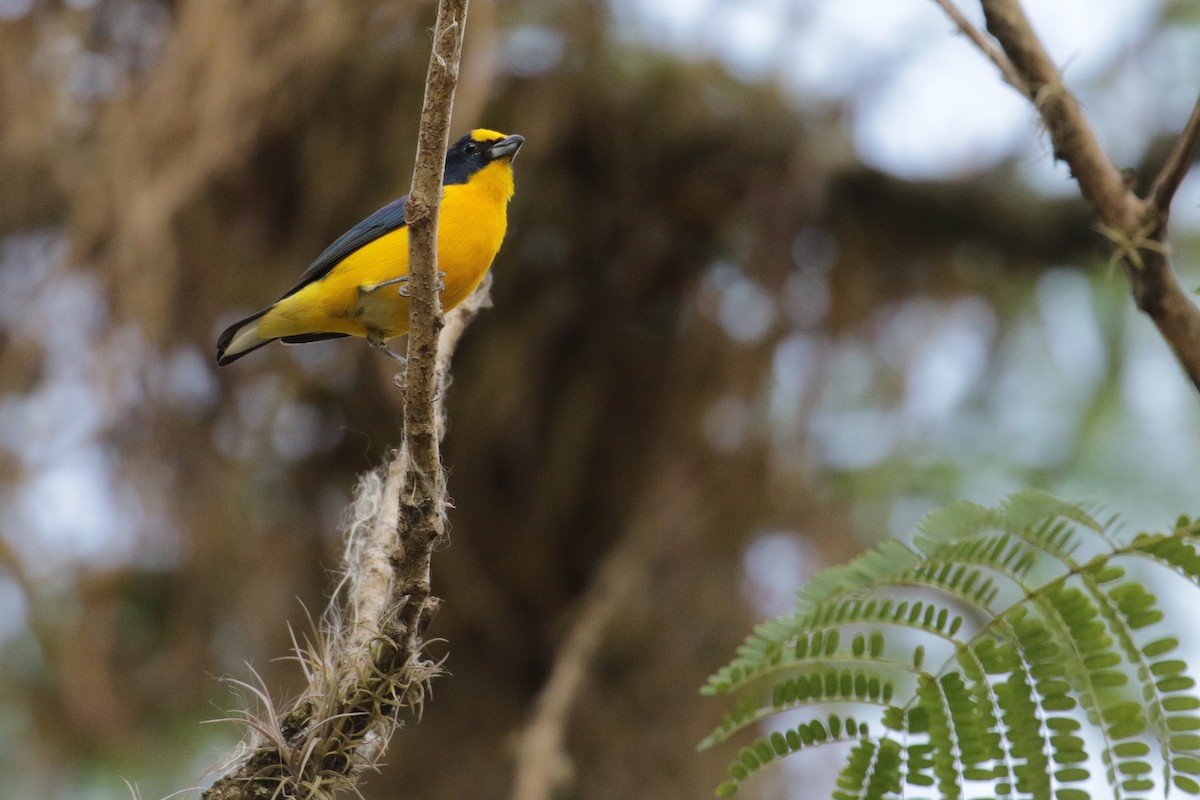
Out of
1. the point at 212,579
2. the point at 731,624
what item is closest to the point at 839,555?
the point at 731,624

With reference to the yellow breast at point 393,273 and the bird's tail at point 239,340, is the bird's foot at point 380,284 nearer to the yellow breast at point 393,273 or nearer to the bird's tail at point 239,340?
the yellow breast at point 393,273

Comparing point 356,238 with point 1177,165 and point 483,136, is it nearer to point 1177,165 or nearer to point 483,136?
point 483,136

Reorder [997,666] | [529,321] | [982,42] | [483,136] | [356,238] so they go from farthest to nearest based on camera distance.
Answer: [529,321]
[483,136]
[356,238]
[982,42]
[997,666]

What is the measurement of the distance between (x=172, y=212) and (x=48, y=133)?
2.85 feet

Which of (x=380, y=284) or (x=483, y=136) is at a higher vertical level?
(x=483, y=136)

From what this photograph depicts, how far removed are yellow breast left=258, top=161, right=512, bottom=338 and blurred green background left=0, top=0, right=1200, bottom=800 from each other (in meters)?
A: 1.11

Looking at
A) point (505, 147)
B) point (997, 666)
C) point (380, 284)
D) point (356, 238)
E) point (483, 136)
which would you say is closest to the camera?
point (997, 666)

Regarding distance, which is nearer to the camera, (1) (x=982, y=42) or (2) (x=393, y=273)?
→ (1) (x=982, y=42)

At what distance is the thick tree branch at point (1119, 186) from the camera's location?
5.82 feet

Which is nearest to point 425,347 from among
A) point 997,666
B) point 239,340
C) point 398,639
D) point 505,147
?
point 398,639

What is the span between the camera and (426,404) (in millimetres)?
1877

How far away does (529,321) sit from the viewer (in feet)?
15.4

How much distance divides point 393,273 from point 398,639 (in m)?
1.50

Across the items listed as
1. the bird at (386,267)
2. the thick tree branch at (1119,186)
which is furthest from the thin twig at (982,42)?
the bird at (386,267)
